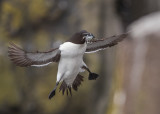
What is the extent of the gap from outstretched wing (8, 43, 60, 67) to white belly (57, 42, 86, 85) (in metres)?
0.02

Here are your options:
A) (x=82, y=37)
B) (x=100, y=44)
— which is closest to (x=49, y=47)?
(x=100, y=44)

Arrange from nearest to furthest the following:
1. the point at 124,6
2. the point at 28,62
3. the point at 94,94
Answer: the point at 28,62
the point at 94,94
the point at 124,6

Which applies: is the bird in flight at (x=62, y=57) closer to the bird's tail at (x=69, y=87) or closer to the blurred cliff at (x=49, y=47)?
the bird's tail at (x=69, y=87)

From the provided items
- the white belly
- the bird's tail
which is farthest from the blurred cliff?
the white belly

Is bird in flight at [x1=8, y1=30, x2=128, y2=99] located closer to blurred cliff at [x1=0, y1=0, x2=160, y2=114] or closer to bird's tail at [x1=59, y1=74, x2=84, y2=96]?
bird's tail at [x1=59, y1=74, x2=84, y2=96]

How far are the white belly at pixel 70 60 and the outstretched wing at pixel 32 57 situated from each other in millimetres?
15

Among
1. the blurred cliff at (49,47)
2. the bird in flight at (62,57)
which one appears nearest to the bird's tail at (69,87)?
the bird in flight at (62,57)

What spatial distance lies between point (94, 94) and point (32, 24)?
89 cm

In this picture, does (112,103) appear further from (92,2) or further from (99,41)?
(99,41)

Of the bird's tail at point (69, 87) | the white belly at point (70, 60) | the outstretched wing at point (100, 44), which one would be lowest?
the bird's tail at point (69, 87)

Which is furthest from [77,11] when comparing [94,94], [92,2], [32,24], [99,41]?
[99,41]

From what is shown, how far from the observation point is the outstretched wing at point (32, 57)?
34.7 inches

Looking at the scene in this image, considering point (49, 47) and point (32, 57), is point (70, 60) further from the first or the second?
point (49, 47)

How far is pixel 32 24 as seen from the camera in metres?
4.11
